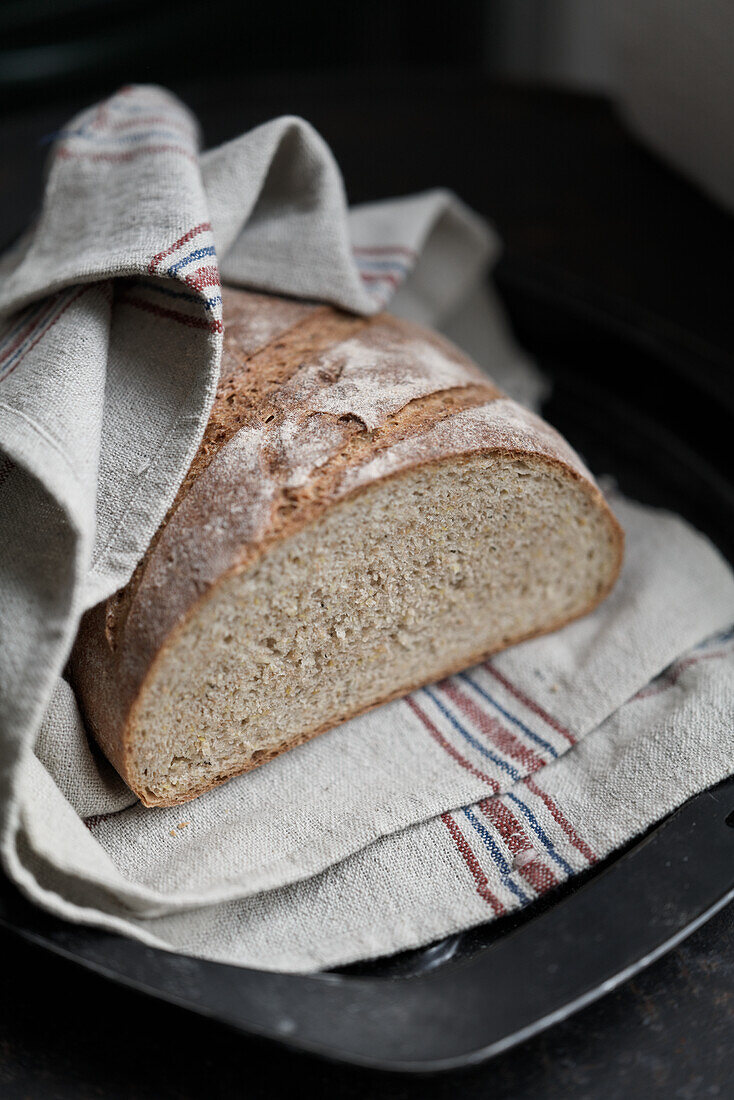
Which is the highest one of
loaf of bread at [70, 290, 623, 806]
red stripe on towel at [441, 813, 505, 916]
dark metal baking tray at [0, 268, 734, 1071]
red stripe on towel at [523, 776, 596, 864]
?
loaf of bread at [70, 290, 623, 806]

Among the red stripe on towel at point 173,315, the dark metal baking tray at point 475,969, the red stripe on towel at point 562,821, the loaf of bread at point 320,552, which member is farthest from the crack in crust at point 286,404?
the red stripe on towel at point 562,821

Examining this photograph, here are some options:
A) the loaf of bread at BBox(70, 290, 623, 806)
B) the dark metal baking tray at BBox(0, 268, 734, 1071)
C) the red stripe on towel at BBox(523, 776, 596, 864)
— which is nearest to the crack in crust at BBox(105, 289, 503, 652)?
the loaf of bread at BBox(70, 290, 623, 806)

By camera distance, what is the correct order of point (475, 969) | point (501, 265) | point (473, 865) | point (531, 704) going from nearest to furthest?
point (475, 969) < point (473, 865) < point (531, 704) < point (501, 265)

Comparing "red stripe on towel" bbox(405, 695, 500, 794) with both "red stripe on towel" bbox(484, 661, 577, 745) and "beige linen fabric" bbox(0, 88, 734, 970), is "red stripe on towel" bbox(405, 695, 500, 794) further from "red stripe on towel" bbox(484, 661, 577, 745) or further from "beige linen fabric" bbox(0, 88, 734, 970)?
"red stripe on towel" bbox(484, 661, 577, 745)

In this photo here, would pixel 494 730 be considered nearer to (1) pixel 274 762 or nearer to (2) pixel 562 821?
(2) pixel 562 821

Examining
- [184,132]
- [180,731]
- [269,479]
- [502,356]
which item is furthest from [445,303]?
[180,731]

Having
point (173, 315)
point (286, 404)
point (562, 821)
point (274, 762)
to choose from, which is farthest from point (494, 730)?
point (173, 315)

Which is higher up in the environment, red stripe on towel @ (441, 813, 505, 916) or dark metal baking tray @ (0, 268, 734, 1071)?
dark metal baking tray @ (0, 268, 734, 1071)
